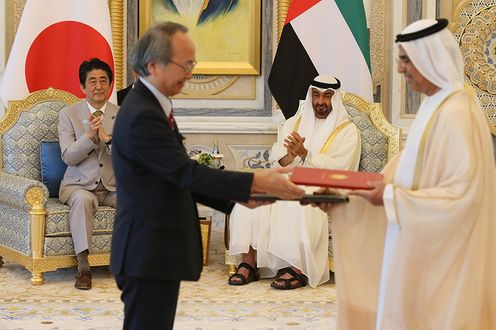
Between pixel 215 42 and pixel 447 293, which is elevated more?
pixel 215 42

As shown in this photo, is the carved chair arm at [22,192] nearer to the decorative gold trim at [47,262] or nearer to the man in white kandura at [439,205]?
the decorative gold trim at [47,262]

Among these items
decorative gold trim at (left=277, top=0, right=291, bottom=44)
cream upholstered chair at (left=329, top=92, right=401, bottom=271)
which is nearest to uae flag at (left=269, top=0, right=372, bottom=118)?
cream upholstered chair at (left=329, top=92, right=401, bottom=271)

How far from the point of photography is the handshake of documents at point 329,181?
3.07m

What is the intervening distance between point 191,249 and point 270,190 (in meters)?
0.35

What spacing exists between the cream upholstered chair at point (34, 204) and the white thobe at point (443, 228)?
2970 millimetres

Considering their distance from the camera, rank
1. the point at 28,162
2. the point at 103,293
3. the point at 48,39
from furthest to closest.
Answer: the point at 48,39, the point at 28,162, the point at 103,293

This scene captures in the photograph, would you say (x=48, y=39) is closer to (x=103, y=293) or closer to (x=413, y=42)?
(x=103, y=293)

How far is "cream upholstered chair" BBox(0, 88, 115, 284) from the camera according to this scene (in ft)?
18.2

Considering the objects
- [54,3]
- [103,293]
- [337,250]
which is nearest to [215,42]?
[54,3]

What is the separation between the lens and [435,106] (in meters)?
3.07

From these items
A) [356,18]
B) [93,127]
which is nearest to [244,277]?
[93,127]

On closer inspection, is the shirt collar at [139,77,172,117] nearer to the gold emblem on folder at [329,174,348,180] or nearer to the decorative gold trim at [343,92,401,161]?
the gold emblem on folder at [329,174,348,180]

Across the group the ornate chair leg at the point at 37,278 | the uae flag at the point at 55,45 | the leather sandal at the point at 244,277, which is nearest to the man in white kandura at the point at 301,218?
the leather sandal at the point at 244,277

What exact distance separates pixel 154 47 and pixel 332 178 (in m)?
0.87
